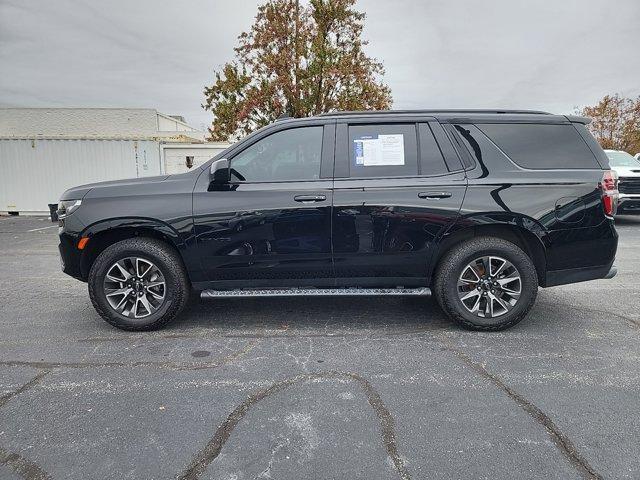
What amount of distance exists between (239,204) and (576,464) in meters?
2.90

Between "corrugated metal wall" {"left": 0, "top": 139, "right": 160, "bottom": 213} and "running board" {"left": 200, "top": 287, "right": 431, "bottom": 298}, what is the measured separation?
42.8 feet

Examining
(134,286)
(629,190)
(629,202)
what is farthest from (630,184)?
(134,286)

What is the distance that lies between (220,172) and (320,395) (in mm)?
2009

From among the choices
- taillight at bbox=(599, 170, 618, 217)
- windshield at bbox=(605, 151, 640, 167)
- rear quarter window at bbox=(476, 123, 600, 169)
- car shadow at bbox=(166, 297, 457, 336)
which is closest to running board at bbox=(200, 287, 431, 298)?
car shadow at bbox=(166, 297, 457, 336)

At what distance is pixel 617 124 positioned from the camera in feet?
88.4

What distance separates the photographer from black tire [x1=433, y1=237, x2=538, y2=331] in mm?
3646

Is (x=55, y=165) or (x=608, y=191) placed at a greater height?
(x=55, y=165)

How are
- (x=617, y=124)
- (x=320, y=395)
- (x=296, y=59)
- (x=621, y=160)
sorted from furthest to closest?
(x=617, y=124), (x=296, y=59), (x=621, y=160), (x=320, y=395)

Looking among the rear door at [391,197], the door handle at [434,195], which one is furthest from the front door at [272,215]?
the door handle at [434,195]

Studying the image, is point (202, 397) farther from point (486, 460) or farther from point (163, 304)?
point (486, 460)

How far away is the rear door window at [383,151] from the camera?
3.70 metres

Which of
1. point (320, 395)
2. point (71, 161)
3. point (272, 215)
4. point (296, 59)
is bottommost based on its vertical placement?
point (320, 395)

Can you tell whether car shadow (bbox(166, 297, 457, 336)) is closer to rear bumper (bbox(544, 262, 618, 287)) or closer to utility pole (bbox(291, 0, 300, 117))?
rear bumper (bbox(544, 262, 618, 287))

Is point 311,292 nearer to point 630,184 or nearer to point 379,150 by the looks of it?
point 379,150
